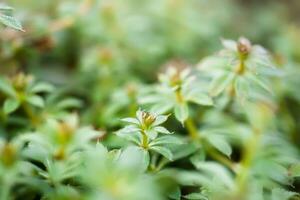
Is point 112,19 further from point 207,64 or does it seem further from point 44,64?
point 207,64

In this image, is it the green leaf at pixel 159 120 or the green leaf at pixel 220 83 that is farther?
the green leaf at pixel 220 83

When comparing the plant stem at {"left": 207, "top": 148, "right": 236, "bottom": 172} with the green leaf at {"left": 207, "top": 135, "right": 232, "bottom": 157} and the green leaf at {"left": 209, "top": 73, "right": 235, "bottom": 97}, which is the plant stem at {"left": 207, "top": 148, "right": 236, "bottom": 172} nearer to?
the green leaf at {"left": 207, "top": 135, "right": 232, "bottom": 157}

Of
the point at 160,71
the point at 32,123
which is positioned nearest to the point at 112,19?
the point at 160,71

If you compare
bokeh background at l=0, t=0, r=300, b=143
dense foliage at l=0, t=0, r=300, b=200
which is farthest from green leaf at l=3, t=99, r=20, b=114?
bokeh background at l=0, t=0, r=300, b=143

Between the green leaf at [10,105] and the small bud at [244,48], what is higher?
the small bud at [244,48]

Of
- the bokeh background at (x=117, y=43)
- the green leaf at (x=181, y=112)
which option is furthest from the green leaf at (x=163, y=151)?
the bokeh background at (x=117, y=43)

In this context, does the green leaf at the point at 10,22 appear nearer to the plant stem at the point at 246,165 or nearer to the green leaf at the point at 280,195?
the plant stem at the point at 246,165

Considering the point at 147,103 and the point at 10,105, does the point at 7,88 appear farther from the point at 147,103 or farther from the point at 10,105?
the point at 147,103
